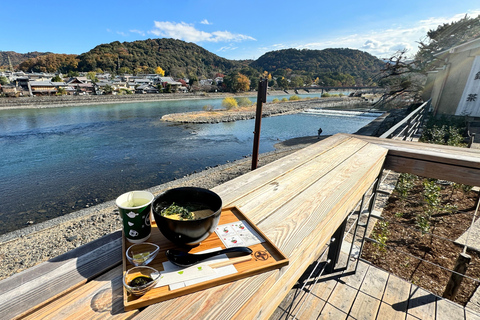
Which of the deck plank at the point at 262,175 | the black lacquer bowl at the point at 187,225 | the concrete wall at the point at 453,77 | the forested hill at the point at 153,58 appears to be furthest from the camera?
the forested hill at the point at 153,58

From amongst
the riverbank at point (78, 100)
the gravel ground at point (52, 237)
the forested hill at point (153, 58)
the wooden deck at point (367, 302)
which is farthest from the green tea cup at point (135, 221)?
the forested hill at point (153, 58)

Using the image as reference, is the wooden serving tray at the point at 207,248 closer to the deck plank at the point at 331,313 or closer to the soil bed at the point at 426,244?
the deck plank at the point at 331,313

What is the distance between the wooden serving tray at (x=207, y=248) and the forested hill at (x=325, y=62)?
9145cm

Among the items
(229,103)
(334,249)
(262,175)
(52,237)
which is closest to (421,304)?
(334,249)

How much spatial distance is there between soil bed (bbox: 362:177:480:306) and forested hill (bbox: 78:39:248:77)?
226 feet

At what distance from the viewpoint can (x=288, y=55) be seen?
338 feet

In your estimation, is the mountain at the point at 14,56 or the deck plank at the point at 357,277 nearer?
the deck plank at the point at 357,277

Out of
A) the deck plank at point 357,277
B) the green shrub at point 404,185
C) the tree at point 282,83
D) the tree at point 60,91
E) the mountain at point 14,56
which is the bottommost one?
the tree at point 60,91

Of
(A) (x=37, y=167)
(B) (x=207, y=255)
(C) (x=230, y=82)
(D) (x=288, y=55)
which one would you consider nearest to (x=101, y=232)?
(B) (x=207, y=255)

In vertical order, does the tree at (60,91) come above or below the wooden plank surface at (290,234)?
below

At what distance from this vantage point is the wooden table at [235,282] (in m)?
0.54

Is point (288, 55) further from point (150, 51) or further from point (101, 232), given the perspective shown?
point (101, 232)

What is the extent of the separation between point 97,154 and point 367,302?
13.5 m

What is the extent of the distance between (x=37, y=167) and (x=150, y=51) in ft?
275
